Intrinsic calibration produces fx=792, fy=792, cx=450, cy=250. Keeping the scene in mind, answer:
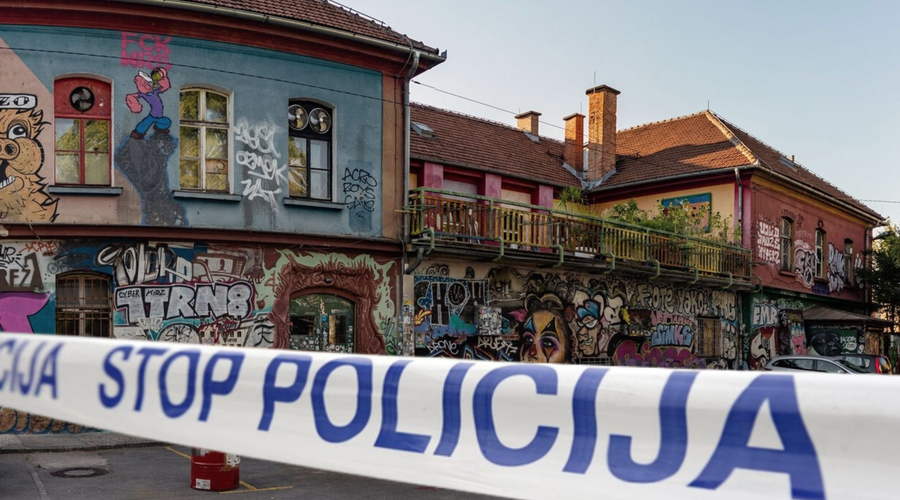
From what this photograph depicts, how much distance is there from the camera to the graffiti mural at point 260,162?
1491cm

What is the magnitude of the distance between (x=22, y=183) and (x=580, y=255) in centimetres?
1209

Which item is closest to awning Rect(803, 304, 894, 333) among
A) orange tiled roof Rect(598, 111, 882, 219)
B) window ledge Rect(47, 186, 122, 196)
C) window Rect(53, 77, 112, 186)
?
orange tiled roof Rect(598, 111, 882, 219)

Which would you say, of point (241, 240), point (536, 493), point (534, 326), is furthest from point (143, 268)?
point (536, 493)

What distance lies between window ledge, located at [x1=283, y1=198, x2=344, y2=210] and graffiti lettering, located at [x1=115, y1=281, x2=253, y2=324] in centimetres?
180

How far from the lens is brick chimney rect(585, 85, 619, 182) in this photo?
26953 millimetres

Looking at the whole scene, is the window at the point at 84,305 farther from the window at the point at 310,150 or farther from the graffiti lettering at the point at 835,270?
the graffiti lettering at the point at 835,270

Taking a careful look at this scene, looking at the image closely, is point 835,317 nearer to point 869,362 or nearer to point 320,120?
point 869,362

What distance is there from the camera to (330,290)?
618 inches

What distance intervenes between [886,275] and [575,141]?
1514 centimetres

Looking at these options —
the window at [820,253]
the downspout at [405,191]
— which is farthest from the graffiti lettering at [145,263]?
the window at [820,253]

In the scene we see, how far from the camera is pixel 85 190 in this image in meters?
13.8

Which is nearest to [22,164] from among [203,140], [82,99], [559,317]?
[82,99]

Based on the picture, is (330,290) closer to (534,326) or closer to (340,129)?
(340,129)

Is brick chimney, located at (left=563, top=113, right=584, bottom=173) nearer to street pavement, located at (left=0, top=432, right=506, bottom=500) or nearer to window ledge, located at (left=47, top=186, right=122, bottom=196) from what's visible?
window ledge, located at (left=47, top=186, right=122, bottom=196)
